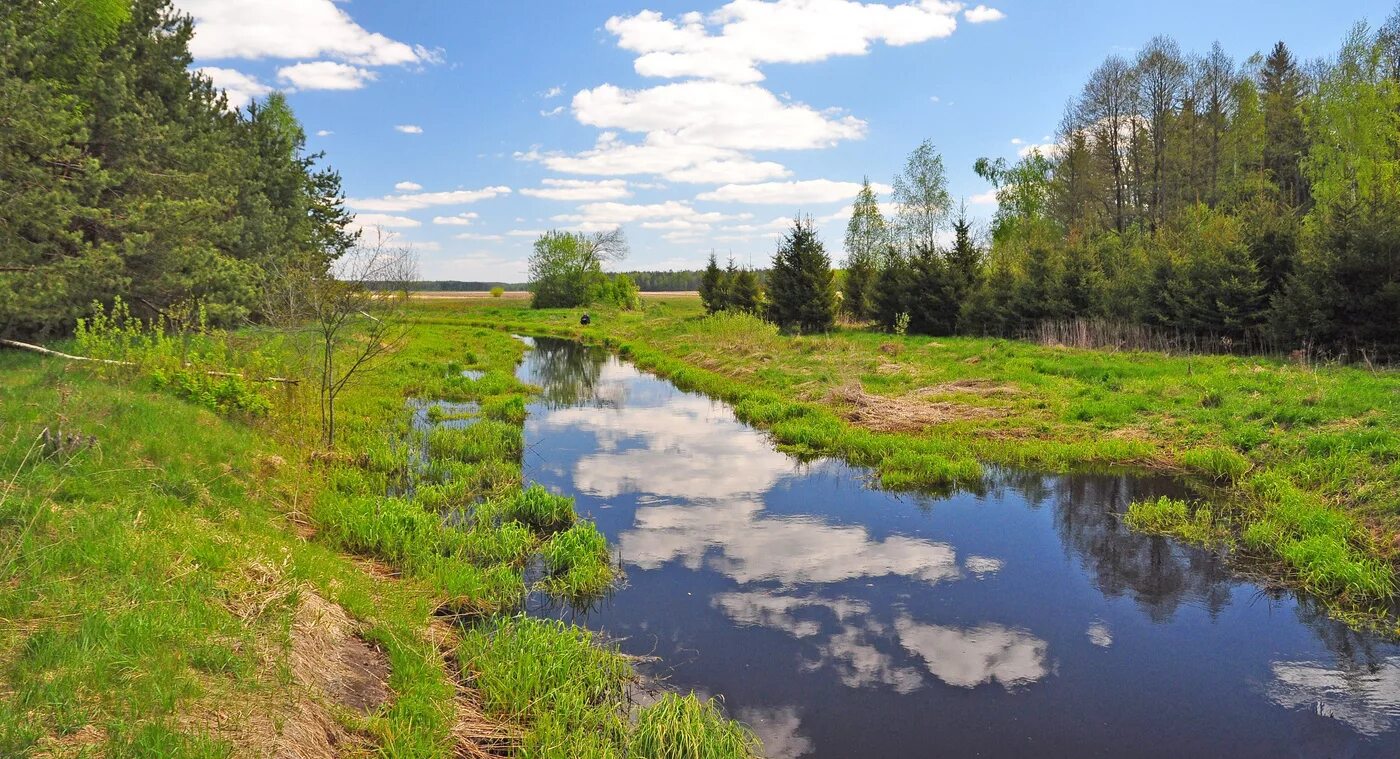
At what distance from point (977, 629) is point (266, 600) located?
617 centimetres

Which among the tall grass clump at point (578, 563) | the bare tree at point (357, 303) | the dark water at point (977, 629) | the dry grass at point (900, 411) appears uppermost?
the bare tree at point (357, 303)

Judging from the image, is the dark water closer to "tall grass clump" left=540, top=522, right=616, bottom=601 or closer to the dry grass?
"tall grass clump" left=540, top=522, right=616, bottom=601

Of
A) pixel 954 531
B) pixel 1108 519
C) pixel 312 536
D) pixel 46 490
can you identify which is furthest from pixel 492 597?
pixel 1108 519

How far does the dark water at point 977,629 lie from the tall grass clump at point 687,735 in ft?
0.88

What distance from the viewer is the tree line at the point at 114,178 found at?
44.4ft

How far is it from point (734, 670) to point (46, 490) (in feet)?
20.3

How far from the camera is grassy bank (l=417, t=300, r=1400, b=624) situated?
8.27m

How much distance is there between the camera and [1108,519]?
9578mm

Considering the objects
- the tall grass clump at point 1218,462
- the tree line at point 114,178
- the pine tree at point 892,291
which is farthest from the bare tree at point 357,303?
the pine tree at point 892,291

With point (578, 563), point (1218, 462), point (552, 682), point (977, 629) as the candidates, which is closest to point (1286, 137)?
point (1218, 462)

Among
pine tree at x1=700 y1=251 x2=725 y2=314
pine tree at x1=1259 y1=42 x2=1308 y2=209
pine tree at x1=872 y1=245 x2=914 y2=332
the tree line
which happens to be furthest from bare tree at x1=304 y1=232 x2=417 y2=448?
pine tree at x1=1259 y1=42 x2=1308 y2=209

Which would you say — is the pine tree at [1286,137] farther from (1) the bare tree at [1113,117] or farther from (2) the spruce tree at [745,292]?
(2) the spruce tree at [745,292]

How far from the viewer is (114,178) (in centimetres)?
1622

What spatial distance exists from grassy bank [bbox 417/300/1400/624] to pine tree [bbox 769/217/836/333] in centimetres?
1115
